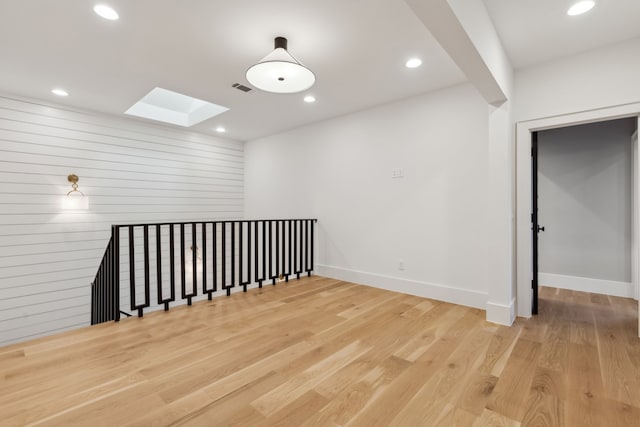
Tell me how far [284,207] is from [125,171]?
108 inches

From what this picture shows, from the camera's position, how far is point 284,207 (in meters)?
5.61

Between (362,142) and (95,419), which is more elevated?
(362,142)

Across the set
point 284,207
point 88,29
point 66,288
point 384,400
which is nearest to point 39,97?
point 88,29

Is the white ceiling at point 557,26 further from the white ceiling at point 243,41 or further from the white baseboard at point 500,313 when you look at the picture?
the white baseboard at point 500,313

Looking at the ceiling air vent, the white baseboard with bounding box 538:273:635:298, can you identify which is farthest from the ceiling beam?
the white baseboard with bounding box 538:273:635:298

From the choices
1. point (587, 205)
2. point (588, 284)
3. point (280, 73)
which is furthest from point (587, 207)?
point (280, 73)

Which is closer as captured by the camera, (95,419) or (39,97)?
(95,419)

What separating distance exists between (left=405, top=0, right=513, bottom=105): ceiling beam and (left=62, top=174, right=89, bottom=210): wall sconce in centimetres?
504

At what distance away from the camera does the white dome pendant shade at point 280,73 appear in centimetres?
231

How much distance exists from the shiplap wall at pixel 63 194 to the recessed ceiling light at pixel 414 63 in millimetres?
4354

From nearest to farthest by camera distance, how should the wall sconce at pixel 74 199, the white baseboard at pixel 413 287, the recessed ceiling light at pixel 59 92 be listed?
the white baseboard at pixel 413 287, the recessed ceiling light at pixel 59 92, the wall sconce at pixel 74 199

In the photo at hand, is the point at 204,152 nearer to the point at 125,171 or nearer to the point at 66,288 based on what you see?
the point at 125,171

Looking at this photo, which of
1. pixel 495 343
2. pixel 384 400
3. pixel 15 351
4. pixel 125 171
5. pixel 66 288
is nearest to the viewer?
pixel 384 400

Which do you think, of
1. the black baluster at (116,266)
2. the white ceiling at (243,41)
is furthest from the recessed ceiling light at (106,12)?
the black baluster at (116,266)
